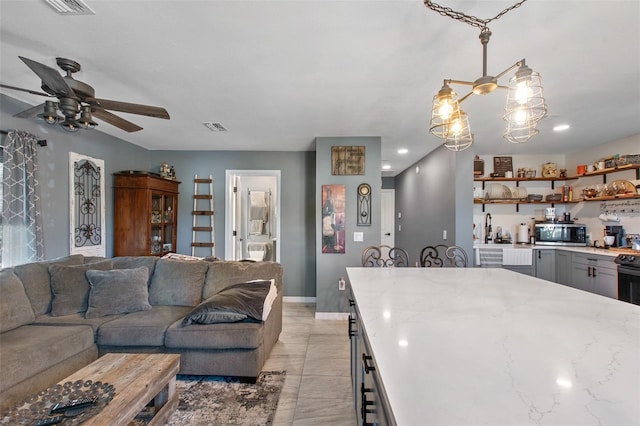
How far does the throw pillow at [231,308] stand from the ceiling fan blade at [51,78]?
183cm

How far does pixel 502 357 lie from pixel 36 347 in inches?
108

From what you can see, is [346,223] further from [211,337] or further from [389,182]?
[389,182]

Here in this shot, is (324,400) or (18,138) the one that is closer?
(324,400)

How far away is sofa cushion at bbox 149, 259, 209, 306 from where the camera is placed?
9.35ft

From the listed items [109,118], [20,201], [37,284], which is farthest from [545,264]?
[20,201]

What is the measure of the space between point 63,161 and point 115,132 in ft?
2.66

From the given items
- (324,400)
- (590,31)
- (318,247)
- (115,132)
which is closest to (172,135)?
(115,132)

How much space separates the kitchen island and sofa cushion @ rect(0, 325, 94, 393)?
7.20ft

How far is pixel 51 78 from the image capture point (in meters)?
1.72

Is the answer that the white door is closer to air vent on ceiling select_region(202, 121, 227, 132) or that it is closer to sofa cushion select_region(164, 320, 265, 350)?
air vent on ceiling select_region(202, 121, 227, 132)

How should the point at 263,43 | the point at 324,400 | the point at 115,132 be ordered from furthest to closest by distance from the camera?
the point at 115,132, the point at 324,400, the point at 263,43

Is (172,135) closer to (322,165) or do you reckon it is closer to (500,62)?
(322,165)

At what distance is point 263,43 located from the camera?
1.86 metres

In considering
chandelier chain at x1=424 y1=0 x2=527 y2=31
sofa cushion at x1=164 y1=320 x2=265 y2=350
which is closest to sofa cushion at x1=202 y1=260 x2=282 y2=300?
sofa cushion at x1=164 y1=320 x2=265 y2=350
